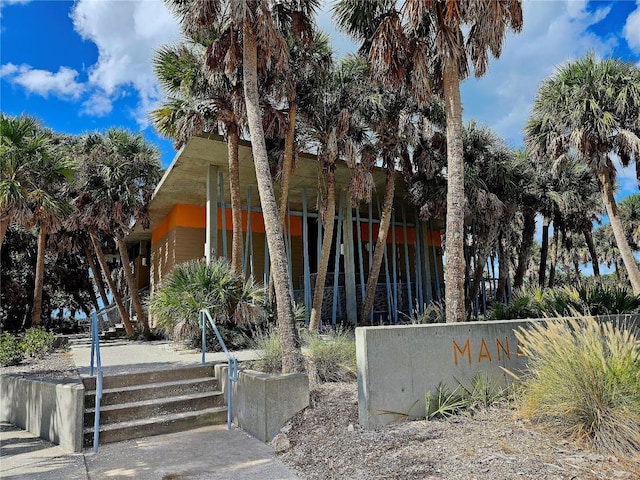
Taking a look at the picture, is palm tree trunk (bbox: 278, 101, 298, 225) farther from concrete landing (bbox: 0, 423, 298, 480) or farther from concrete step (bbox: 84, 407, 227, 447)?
concrete landing (bbox: 0, 423, 298, 480)

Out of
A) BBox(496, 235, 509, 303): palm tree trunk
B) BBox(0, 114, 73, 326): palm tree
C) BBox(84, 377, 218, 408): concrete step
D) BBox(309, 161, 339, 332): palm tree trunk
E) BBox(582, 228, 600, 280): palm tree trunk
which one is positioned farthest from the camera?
BBox(582, 228, 600, 280): palm tree trunk

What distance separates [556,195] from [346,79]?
11.5 meters

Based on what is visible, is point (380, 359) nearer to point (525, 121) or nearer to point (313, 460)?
point (313, 460)

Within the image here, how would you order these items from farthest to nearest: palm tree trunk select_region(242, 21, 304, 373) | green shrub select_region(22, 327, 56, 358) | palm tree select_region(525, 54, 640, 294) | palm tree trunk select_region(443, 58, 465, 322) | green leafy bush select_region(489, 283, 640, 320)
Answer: palm tree select_region(525, 54, 640, 294), green shrub select_region(22, 327, 56, 358), green leafy bush select_region(489, 283, 640, 320), palm tree trunk select_region(443, 58, 465, 322), palm tree trunk select_region(242, 21, 304, 373)

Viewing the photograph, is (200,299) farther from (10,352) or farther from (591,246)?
(591,246)

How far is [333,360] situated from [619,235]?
42.3 ft

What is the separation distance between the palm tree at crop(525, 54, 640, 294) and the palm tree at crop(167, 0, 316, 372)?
10096 millimetres

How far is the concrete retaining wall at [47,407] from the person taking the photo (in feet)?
17.7

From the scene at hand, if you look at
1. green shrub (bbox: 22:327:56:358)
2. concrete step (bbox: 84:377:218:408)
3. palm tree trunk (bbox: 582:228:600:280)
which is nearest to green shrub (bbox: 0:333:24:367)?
green shrub (bbox: 22:327:56:358)

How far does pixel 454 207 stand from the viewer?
25.5ft

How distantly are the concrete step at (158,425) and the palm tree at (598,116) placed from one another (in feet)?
47.5

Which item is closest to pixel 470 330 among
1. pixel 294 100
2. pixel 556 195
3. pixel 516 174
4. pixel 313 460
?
pixel 313 460

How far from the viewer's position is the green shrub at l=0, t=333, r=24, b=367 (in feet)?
29.2

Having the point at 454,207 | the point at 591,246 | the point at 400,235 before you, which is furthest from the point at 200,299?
the point at 591,246
